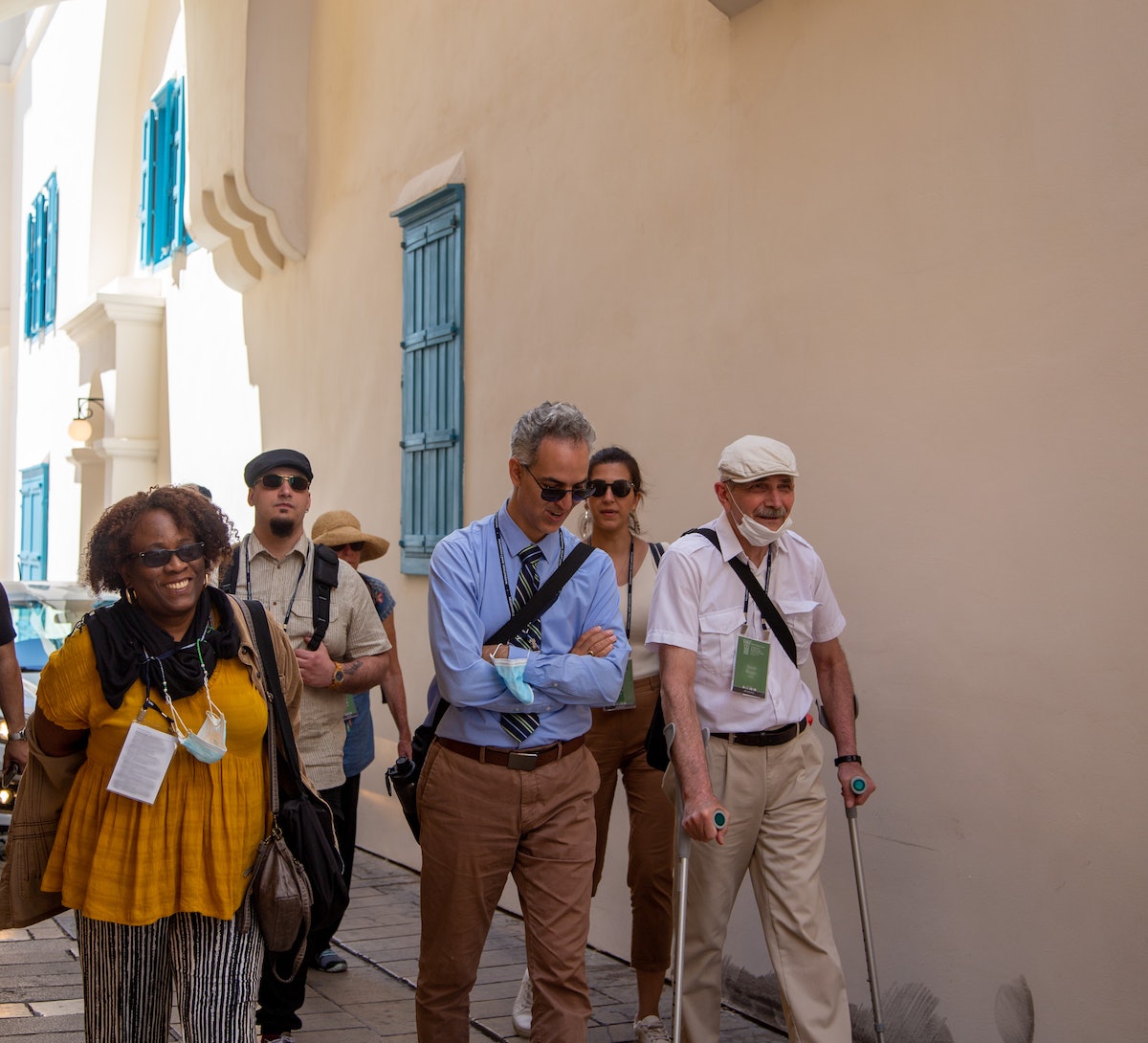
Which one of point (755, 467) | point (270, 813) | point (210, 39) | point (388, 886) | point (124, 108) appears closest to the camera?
point (270, 813)

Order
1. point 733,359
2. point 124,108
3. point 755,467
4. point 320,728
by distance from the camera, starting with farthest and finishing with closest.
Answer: point 124,108 → point 733,359 → point 320,728 → point 755,467

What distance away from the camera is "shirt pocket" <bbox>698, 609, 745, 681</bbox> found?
13.9 ft

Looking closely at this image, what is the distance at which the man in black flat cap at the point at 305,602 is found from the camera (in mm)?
5109

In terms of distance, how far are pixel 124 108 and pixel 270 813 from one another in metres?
13.4

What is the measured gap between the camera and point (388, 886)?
7.89 m

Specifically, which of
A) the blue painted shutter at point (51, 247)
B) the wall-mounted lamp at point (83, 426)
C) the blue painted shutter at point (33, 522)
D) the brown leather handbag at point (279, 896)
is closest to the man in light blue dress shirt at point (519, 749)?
the brown leather handbag at point (279, 896)

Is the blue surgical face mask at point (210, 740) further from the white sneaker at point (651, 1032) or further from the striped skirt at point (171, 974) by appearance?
the white sneaker at point (651, 1032)

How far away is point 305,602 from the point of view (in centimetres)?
512

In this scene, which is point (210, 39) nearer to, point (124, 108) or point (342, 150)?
point (342, 150)

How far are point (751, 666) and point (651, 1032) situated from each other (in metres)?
1.48

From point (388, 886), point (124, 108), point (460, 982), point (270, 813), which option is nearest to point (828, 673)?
point (460, 982)

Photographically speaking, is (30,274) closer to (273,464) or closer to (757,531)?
(273,464)

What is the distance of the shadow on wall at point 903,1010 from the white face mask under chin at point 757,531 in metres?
1.49

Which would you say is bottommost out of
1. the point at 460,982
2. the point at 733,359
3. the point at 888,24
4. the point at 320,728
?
the point at 460,982
